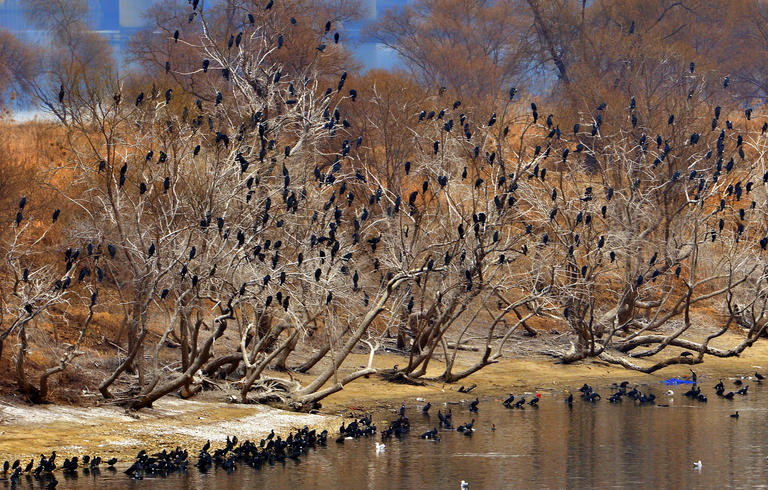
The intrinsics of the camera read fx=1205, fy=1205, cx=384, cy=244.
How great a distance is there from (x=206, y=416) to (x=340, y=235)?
4.84m

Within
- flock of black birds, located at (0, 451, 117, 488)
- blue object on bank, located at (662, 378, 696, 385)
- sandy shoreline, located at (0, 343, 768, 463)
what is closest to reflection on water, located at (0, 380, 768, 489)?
flock of black birds, located at (0, 451, 117, 488)

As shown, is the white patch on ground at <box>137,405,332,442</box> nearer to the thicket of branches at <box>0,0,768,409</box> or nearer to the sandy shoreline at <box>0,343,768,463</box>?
the sandy shoreline at <box>0,343,768,463</box>

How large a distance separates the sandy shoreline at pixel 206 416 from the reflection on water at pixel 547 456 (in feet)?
3.60

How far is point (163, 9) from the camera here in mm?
73938

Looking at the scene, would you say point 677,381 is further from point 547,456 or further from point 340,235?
point 547,456

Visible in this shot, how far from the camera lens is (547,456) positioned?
17.6m

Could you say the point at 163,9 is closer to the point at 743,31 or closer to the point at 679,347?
the point at 743,31

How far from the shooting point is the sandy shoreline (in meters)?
16.8

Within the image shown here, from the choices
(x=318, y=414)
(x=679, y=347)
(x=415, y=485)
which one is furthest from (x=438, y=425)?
(x=679, y=347)

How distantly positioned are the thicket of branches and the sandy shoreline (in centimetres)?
49

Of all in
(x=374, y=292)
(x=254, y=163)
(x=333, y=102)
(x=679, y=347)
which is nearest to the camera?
(x=254, y=163)

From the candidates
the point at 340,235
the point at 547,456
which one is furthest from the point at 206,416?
the point at 547,456

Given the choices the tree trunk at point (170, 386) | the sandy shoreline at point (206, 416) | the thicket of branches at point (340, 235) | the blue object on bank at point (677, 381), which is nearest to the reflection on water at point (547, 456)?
the sandy shoreline at point (206, 416)

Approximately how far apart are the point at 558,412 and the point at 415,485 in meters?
7.09
